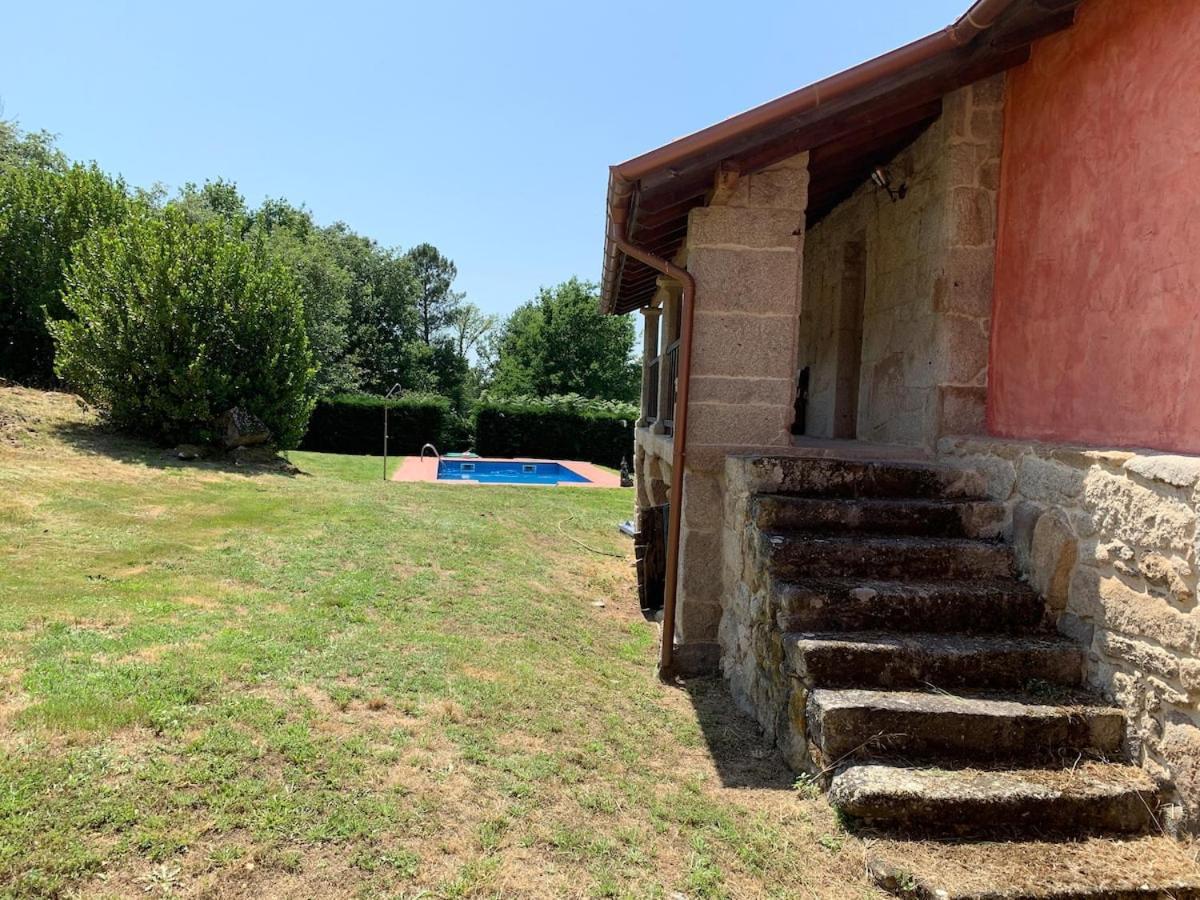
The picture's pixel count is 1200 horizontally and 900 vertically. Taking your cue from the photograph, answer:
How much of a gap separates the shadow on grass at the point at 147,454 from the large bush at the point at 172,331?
423mm

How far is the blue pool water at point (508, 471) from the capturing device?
21328 mm

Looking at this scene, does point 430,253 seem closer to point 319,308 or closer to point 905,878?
point 319,308

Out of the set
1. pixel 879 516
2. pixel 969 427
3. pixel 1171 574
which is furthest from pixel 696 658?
pixel 1171 574

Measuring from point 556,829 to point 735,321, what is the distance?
3.33 m

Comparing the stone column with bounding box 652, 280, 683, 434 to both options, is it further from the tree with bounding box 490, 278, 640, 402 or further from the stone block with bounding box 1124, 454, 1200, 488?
the tree with bounding box 490, 278, 640, 402

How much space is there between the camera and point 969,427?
4.71 metres

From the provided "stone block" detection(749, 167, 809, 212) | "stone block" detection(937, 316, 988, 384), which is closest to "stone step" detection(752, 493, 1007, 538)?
"stone block" detection(937, 316, 988, 384)

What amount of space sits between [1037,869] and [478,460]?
22.1 metres

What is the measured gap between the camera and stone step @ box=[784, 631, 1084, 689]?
128 inches

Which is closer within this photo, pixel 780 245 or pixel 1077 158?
pixel 1077 158

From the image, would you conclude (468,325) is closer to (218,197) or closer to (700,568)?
(218,197)

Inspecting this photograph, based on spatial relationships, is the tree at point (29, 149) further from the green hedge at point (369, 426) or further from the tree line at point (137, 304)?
the green hedge at point (369, 426)

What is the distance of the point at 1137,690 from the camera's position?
2949mm

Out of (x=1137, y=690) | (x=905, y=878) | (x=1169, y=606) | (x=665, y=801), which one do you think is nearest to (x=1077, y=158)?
(x=1169, y=606)
